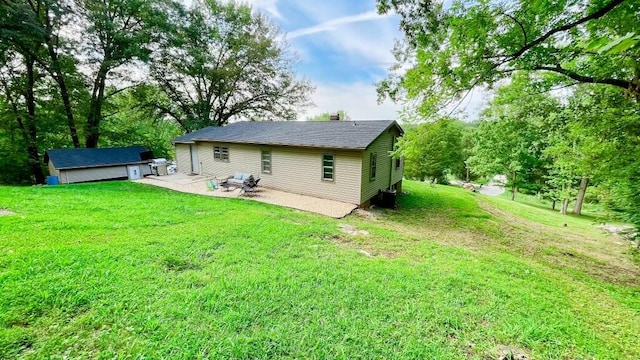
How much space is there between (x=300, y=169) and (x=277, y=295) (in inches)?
327

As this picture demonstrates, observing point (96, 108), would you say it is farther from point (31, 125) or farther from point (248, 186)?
point (248, 186)

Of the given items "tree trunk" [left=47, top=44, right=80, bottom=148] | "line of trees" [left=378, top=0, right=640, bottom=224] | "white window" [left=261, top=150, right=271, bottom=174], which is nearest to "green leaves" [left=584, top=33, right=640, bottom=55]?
"line of trees" [left=378, top=0, right=640, bottom=224]

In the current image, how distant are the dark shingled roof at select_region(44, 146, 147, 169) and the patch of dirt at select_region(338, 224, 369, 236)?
1653cm

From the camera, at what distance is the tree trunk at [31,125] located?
1530 cm

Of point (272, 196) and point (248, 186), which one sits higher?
point (248, 186)

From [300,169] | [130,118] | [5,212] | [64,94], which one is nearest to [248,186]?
[300,169]

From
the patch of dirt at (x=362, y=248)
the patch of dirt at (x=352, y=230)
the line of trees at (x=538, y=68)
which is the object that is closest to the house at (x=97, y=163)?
the patch of dirt at (x=352, y=230)

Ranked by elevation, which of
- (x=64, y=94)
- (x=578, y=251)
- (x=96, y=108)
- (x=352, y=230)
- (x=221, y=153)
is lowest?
(x=578, y=251)

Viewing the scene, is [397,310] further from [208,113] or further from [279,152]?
[208,113]

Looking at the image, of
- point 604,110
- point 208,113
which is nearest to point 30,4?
point 208,113

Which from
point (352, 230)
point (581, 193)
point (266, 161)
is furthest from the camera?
point (581, 193)

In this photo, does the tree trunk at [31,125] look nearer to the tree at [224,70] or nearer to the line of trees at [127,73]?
the line of trees at [127,73]

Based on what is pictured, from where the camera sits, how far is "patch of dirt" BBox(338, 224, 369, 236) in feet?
23.2

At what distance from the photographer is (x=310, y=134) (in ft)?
39.2
